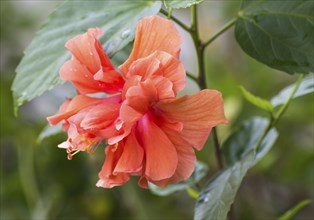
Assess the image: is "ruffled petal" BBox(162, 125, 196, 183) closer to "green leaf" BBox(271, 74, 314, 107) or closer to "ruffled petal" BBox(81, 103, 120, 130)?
"ruffled petal" BBox(81, 103, 120, 130)

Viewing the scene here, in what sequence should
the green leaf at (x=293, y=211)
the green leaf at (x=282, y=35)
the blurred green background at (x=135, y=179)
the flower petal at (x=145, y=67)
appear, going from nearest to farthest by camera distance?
the flower petal at (x=145, y=67), the green leaf at (x=282, y=35), the green leaf at (x=293, y=211), the blurred green background at (x=135, y=179)

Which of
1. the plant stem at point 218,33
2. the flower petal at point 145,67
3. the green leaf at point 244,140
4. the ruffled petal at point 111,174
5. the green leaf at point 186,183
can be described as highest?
the flower petal at point 145,67

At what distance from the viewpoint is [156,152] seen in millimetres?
516

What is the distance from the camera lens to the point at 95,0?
656 mm

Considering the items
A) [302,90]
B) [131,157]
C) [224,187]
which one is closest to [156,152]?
[131,157]

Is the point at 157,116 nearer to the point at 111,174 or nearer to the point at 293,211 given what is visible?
the point at 111,174

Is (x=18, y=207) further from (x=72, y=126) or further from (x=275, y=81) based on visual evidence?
(x=72, y=126)

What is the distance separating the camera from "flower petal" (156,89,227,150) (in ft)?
1.64

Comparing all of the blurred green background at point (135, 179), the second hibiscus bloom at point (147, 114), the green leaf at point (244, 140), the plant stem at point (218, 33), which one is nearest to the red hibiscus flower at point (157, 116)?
the second hibiscus bloom at point (147, 114)

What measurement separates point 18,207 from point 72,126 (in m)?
0.78

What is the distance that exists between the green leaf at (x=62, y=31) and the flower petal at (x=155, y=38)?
0.25 feet

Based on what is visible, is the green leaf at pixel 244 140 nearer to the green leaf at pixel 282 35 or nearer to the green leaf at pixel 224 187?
the green leaf at pixel 224 187

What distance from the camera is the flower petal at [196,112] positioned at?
501 mm

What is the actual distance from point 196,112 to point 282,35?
0.16 m
